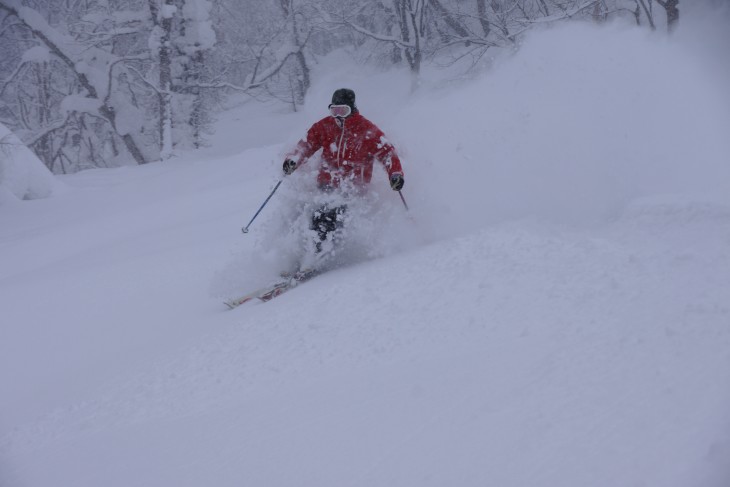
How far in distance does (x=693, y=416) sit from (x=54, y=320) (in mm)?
5608

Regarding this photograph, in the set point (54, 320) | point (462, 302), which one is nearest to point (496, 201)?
point (462, 302)

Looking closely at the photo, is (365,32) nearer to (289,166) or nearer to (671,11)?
(671,11)

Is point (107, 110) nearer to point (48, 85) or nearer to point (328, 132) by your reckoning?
point (48, 85)

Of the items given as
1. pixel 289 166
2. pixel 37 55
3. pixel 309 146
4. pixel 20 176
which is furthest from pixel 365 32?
pixel 289 166

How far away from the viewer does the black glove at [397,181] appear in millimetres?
5211

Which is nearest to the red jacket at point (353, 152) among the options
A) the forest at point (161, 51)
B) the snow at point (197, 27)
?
the forest at point (161, 51)

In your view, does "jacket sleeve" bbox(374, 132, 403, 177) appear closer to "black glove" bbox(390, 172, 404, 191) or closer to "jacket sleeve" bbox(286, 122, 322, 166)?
"black glove" bbox(390, 172, 404, 191)

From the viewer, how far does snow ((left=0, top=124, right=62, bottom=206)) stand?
1291 cm

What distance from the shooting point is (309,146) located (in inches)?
227

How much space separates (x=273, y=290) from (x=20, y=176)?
1131 cm

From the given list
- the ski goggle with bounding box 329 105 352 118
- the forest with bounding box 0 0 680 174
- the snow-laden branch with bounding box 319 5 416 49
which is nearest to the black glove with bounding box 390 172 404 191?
the ski goggle with bounding box 329 105 352 118

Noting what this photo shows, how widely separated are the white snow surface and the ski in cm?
18

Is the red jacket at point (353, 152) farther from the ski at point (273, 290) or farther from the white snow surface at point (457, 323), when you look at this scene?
the ski at point (273, 290)

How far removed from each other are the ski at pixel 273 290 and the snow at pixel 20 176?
10.5 m
